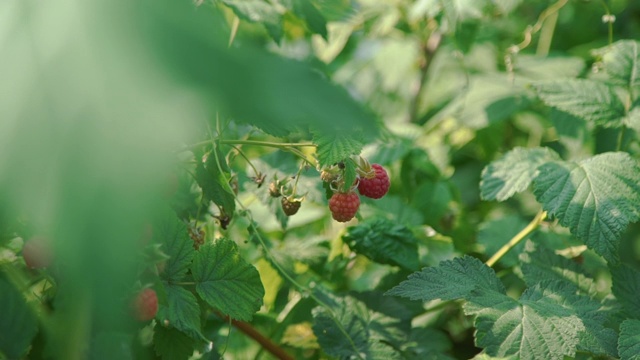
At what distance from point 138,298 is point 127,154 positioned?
50 cm

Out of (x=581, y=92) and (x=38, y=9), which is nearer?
(x=38, y=9)

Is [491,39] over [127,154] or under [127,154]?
under

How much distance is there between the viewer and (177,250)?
0.97 m

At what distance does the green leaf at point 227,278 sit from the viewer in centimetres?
100

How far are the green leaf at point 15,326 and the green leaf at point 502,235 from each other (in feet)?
3.13

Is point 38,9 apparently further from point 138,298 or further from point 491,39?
point 491,39

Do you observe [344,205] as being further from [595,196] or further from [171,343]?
[595,196]

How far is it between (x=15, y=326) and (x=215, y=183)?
34 centimetres

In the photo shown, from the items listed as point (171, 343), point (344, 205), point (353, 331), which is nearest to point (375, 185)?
point (344, 205)

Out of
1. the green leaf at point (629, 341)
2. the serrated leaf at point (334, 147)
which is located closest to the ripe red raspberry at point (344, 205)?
the serrated leaf at point (334, 147)

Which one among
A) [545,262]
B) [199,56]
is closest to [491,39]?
[545,262]

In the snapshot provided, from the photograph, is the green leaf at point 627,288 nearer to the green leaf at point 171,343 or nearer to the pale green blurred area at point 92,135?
the green leaf at point 171,343

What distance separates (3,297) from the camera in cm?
80

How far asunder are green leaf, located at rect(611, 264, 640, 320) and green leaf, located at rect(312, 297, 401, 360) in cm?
40
